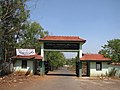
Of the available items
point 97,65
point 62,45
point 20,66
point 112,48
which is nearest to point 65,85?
point 62,45

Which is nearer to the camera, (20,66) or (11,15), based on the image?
(11,15)

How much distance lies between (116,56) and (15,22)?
36323 mm

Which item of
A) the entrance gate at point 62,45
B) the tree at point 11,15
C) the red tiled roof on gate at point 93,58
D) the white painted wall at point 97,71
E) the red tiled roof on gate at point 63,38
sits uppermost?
the tree at point 11,15

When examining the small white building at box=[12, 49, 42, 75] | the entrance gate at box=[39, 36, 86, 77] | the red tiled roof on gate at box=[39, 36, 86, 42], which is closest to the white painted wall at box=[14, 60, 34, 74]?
the small white building at box=[12, 49, 42, 75]

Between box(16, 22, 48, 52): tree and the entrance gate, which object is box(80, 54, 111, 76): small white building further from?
box(16, 22, 48, 52): tree

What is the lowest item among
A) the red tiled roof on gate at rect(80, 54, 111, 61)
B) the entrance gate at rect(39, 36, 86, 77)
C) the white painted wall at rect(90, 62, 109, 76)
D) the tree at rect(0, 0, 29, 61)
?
the white painted wall at rect(90, 62, 109, 76)

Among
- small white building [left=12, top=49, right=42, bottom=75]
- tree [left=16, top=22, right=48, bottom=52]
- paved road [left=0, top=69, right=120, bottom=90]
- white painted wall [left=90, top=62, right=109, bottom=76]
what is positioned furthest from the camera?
tree [left=16, top=22, right=48, bottom=52]

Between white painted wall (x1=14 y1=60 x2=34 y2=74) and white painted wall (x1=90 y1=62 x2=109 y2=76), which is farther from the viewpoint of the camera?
white painted wall (x1=14 y1=60 x2=34 y2=74)

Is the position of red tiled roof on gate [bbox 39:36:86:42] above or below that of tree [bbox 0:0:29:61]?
below

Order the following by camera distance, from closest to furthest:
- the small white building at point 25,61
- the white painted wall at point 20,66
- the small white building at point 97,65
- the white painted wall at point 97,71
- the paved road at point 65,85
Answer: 1. the paved road at point 65,85
2. the small white building at point 97,65
3. the white painted wall at point 97,71
4. the small white building at point 25,61
5. the white painted wall at point 20,66

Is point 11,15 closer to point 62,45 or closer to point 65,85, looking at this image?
point 62,45

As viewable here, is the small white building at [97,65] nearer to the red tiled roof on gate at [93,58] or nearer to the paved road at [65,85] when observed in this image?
the red tiled roof on gate at [93,58]

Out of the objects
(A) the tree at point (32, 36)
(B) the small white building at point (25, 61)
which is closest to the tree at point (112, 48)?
(A) the tree at point (32, 36)

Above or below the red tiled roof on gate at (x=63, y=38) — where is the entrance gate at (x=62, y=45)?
below
